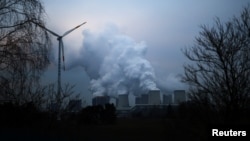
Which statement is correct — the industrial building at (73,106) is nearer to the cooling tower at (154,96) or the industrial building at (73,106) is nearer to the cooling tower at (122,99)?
the cooling tower at (154,96)

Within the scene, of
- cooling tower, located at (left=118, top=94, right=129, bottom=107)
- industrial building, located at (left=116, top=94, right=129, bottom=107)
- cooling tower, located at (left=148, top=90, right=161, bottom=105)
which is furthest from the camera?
cooling tower, located at (left=118, top=94, right=129, bottom=107)

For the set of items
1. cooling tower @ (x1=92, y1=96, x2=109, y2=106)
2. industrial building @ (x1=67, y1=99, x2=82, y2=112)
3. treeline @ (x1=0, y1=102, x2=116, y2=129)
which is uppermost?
cooling tower @ (x1=92, y1=96, x2=109, y2=106)

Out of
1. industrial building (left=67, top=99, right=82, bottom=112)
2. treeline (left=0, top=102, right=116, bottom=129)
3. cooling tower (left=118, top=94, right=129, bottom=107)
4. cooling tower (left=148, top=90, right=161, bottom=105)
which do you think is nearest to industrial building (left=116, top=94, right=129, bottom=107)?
cooling tower (left=118, top=94, right=129, bottom=107)

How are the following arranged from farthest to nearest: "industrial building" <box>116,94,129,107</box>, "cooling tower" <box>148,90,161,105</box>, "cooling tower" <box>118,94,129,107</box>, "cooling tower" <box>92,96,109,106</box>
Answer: "cooling tower" <box>118,94,129,107</box> < "industrial building" <box>116,94,129,107</box> < "cooling tower" <box>148,90,161,105</box> < "cooling tower" <box>92,96,109,106</box>

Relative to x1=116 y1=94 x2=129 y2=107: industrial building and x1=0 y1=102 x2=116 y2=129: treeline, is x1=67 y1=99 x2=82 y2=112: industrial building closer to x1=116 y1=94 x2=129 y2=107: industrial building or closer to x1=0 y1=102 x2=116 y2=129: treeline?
x1=0 y1=102 x2=116 y2=129: treeline

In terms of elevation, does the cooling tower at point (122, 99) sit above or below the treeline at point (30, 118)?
above

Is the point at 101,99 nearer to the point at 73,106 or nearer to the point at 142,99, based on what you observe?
the point at 142,99

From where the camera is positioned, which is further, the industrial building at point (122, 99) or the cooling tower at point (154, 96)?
the industrial building at point (122, 99)

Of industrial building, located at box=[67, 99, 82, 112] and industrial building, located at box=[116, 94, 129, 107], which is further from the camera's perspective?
industrial building, located at box=[116, 94, 129, 107]

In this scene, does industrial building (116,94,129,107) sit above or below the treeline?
above

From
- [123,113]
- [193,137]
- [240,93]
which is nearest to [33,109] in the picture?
[193,137]

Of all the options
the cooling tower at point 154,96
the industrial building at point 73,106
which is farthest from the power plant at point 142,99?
the industrial building at point 73,106

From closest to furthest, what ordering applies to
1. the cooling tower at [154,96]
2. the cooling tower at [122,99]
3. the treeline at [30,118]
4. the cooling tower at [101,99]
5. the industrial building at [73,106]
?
the treeline at [30,118], the industrial building at [73,106], the cooling tower at [101,99], the cooling tower at [154,96], the cooling tower at [122,99]

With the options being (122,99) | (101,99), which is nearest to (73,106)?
(101,99)
